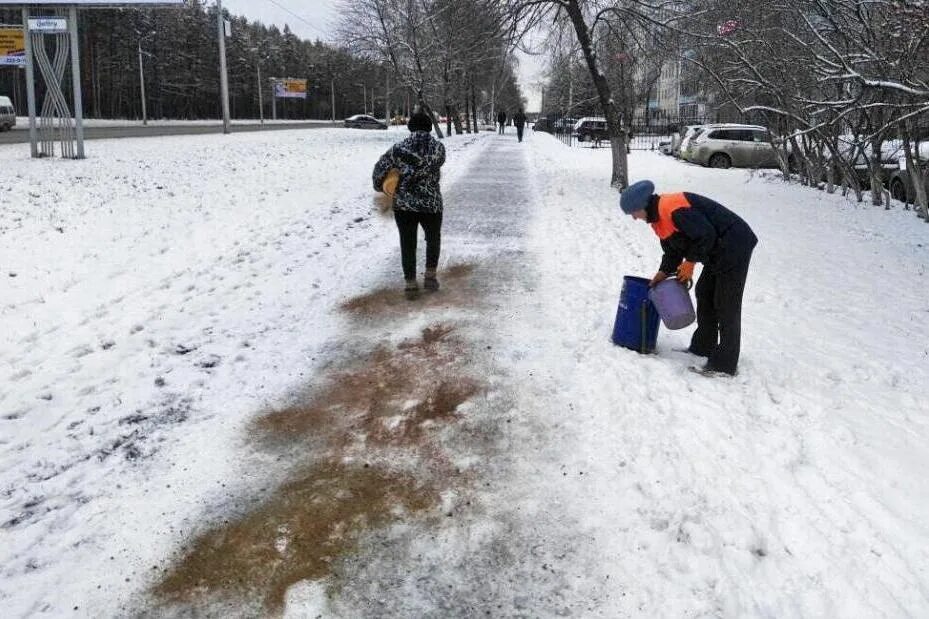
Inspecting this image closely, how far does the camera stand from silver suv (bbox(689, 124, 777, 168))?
24.2m

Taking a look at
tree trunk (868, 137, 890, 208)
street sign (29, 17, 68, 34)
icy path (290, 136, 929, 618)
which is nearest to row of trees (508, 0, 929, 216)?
tree trunk (868, 137, 890, 208)

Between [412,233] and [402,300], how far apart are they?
618 mm

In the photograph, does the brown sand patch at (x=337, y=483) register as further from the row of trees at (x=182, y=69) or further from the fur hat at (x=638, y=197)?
the row of trees at (x=182, y=69)

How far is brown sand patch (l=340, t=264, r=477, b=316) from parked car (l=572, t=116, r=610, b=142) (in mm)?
32306

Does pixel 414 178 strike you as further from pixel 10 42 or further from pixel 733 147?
pixel 10 42

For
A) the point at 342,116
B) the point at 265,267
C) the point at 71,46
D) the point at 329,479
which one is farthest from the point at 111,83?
the point at 329,479

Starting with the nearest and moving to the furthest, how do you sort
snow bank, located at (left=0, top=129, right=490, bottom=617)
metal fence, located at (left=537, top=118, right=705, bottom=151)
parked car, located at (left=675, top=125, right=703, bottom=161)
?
snow bank, located at (left=0, top=129, right=490, bottom=617) < parked car, located at (left=675, top=125, right=703, bottom=161) < metal fence, located at (left=537, top=118, right=705, bottom=151)

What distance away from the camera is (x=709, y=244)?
451cm

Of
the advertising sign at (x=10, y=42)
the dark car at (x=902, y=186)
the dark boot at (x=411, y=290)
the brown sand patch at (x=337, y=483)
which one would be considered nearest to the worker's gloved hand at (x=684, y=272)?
the brown sand patch at (x=337, y=483)

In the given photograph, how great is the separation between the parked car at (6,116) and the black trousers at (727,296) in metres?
36.1

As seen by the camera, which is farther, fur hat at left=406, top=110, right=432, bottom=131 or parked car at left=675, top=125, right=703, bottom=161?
parked car at left=675, top=125, right=703, bottom=161

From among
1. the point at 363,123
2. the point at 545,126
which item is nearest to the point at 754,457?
the point at 363,123

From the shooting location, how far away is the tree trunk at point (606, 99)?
48.5 ft

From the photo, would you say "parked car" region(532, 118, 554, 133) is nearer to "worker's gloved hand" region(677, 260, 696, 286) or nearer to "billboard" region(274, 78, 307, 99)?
"billboard" region(274, 78, 307, 99)
